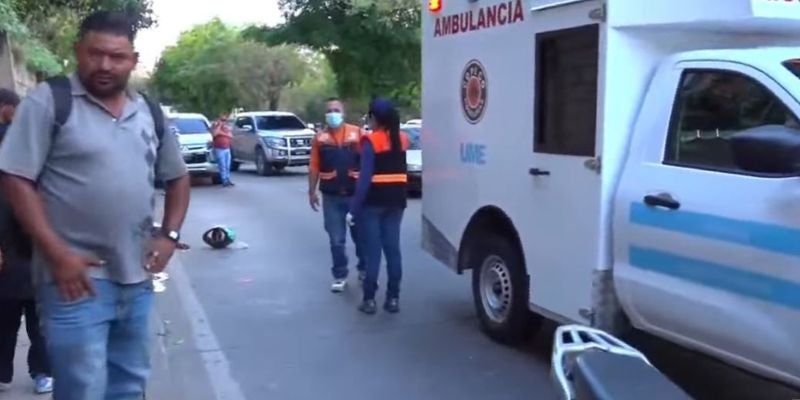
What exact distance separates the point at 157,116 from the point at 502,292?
157 inches

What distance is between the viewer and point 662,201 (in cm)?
536

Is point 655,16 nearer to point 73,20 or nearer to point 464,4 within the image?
point 464,4

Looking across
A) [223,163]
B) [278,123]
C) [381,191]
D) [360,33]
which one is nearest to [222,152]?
[223,163]

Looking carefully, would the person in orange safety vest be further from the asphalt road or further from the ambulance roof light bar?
the ambulance roof light bar

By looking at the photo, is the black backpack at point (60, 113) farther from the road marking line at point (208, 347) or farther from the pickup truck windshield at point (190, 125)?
the pickup truck windshield at point (190, 125)

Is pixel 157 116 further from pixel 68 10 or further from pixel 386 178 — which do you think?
pixel 68 10

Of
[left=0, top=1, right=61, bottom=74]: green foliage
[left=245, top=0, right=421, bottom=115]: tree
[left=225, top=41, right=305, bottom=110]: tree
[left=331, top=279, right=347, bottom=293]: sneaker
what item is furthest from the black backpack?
[left=225, top=41, right=305, bottom=110]: tree

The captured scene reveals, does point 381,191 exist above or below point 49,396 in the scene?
above

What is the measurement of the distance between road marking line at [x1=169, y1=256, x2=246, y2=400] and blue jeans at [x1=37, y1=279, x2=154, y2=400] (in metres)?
2.55

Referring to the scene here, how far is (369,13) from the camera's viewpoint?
31.0 meters

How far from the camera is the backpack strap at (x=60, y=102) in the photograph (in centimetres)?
368

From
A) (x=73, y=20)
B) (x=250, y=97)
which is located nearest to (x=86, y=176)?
(x=73, y=20)

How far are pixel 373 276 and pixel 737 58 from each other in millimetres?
4173

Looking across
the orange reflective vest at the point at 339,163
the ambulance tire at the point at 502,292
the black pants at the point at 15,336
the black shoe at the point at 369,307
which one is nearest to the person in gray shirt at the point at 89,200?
the black pants at the point at 15,336
